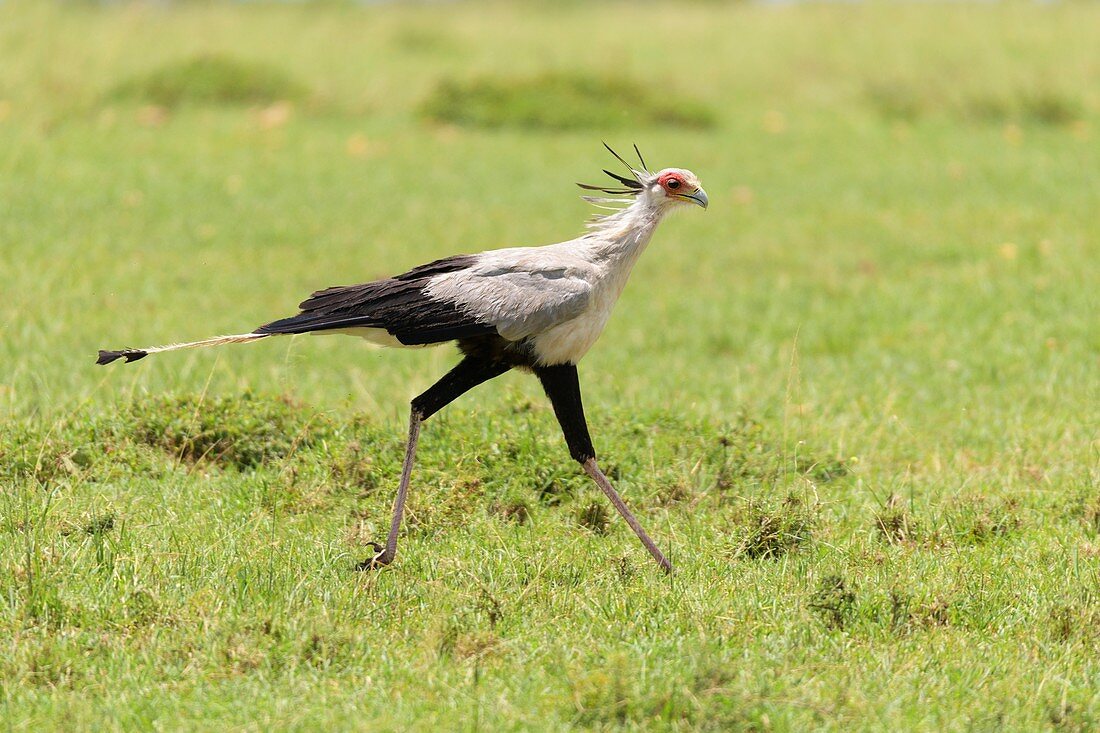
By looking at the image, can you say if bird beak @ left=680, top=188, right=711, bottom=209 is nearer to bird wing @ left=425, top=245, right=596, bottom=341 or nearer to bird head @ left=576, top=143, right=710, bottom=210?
bird head @ left=576, top=143, right=710, bottom=210

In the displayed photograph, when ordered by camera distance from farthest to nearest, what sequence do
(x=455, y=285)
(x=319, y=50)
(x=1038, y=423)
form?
(x=319, y=50), (x=1038, y=423), (x=455, y=285)

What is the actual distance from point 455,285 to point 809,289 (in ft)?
15.8

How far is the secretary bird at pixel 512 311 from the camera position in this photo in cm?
427

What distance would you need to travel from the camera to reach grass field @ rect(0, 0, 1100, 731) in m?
3.42

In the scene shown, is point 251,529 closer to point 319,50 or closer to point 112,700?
point 112,700

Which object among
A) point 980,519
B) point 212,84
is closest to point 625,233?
point 980,519

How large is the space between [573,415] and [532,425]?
2.93ft

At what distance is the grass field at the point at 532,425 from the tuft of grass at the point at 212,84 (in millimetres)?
45

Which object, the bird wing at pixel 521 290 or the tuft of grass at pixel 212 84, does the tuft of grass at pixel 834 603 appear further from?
the tuft of grass at pixel 212 84

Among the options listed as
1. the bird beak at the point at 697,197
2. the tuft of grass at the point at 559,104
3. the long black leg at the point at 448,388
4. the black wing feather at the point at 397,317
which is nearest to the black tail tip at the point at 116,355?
the black wing feather at the point at 397,317

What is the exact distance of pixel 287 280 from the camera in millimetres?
8484

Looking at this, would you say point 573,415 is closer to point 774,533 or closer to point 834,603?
point 774,533

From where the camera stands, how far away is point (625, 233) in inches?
176

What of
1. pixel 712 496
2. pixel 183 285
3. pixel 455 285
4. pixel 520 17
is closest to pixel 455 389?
pixel 455 285
